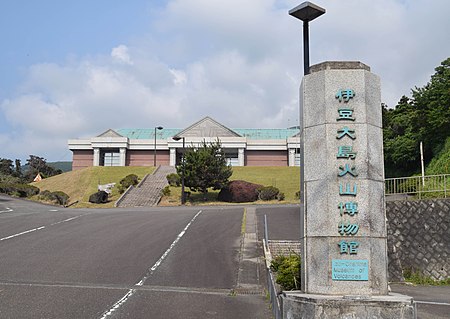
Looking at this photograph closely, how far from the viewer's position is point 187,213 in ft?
84.4

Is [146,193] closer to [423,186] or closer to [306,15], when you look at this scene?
[423,186]

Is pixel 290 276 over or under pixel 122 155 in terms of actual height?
under

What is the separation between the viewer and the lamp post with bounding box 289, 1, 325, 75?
314 inches

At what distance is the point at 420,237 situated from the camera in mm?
13438

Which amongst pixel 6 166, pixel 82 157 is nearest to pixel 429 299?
pixel 82 157

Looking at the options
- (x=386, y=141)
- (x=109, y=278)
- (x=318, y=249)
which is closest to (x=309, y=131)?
(x=318, y=249)

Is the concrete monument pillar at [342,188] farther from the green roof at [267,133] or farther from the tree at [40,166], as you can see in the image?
the tree at [40,166]

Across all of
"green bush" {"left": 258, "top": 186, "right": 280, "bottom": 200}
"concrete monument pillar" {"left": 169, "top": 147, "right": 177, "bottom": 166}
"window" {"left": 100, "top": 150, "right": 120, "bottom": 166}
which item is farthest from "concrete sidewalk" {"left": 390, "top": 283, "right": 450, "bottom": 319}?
"window" {"left": 100, "top": 150, "right": 120, "bottom": 166}

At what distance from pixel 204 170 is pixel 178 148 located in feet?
101

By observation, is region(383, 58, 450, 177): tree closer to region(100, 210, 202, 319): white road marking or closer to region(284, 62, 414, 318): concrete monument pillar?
region(100, 210, 202, 319): white road marking

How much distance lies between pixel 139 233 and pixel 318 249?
483 inches

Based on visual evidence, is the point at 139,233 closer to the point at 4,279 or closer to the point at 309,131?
the point at 4,279

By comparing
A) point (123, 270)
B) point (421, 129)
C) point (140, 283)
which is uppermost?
point (421, 129)

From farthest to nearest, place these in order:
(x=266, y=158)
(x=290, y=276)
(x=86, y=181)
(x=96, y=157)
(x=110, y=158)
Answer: (x=110, y=158) < (x=96, y=157) < (x=266, y=158) < (x=86, y=181) < (x=290, y=276)
